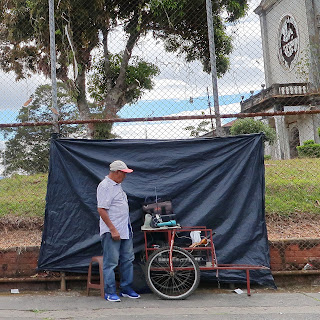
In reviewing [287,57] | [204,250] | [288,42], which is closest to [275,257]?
[204,250]

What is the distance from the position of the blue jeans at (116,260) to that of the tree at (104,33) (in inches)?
145

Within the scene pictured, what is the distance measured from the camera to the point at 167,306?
4.77 meters

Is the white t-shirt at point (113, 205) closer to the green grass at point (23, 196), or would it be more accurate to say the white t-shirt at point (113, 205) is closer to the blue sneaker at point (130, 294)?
the blue sneaker at point (130, 294)

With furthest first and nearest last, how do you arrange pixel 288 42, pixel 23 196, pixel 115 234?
pixel 288 42, pixel 23 196, pixel 115 234

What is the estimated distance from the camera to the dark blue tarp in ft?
18.2

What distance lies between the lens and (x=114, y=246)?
5.02 meters

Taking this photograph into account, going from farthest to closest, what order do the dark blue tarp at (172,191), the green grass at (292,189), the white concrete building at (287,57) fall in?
the white concrete building at (287,57) → the green grass at (292,189) → the dark blue tarp at (172,191)

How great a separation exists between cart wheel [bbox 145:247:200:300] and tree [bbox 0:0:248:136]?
3.66 metres

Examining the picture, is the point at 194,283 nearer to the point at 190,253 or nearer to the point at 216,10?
the point at 190,253

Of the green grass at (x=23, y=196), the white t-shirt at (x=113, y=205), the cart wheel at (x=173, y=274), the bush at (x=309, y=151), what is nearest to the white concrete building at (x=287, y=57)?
the bush at (x=309, y=151)

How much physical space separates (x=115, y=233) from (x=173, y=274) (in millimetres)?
854

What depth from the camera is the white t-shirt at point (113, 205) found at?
504 cm

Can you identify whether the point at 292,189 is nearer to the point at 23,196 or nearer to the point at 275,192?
the point at 275,192

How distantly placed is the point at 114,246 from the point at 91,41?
634 centimetres
